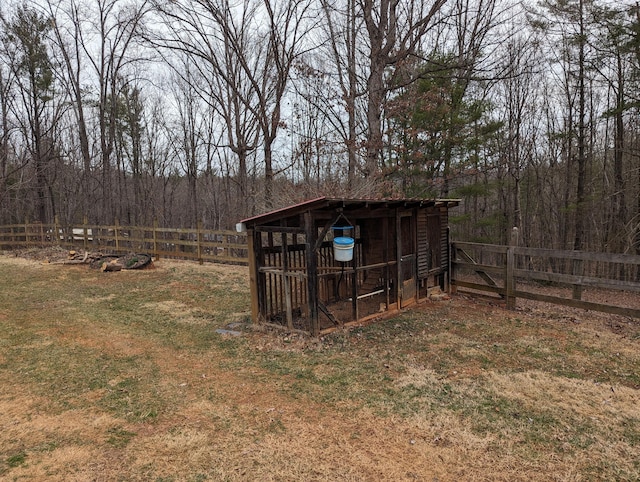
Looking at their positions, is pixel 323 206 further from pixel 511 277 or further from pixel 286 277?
pixel 511 277

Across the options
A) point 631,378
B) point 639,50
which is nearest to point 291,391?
point 631,378

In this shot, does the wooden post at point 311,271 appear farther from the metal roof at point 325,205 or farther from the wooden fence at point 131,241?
the wooden fence at point 131,241

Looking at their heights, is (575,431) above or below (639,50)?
below

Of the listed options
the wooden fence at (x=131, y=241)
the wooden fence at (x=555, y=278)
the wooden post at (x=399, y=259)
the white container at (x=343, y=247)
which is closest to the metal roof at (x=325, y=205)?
the wooden post at (x=399, y=259)

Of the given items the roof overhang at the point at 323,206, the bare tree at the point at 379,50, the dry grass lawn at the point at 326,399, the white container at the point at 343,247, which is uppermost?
the bare tree at the point at 379,50

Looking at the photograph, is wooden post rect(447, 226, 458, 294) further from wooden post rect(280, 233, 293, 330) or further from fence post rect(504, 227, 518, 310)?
wooden post rect(280, 233, 293, 330)

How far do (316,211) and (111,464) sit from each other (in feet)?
11.9

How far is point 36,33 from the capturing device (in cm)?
1833

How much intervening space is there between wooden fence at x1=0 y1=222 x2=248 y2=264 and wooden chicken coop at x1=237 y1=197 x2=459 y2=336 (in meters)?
5.27

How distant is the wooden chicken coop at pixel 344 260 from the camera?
5.50 metres

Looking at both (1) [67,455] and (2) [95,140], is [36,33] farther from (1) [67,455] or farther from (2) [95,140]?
(1) [67,455]

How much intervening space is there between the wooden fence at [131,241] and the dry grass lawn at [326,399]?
19.7ft

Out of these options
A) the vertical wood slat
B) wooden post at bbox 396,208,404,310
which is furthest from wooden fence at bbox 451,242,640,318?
the vertical wood slat

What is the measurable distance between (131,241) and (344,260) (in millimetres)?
11563
